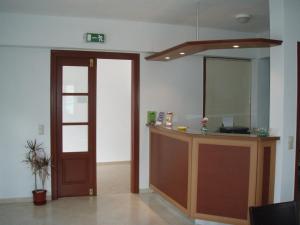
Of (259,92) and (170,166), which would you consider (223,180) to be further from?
(259,92)

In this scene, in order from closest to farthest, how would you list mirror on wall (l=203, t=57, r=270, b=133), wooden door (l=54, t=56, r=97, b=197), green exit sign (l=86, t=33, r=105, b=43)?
1. green exit sign (l=86, t=33, r=105, b=43)
2. wooden door (l=54, t=56, r=97, b=197)
3. mirror on wall (l=203, t=57, r=270, b=133)

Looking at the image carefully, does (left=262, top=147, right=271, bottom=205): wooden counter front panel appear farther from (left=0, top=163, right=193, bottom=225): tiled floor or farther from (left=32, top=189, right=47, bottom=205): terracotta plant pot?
(left=32, top=189, right=47, bottom=205): terracotta plant pot

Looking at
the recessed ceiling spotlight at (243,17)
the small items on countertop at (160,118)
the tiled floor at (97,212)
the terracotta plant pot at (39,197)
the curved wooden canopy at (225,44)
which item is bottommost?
the tiled floor at (97,212)

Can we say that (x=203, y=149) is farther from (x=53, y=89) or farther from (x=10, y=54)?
(x=10, y=54)

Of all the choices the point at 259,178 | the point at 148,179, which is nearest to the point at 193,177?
the point at 259,178

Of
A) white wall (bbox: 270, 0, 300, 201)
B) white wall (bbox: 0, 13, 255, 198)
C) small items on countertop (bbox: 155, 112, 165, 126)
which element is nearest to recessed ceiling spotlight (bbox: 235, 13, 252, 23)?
white wall (bbox: 270, 0, 300, 201)

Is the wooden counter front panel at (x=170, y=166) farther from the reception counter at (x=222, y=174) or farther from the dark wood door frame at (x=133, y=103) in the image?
the dark wood door frame at (x=133, y=103)

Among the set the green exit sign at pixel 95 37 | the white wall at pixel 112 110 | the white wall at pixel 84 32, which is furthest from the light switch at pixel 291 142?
the white wall at pixel 112 110

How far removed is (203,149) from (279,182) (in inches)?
35.2

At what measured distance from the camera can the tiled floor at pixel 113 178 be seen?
17.2 feet

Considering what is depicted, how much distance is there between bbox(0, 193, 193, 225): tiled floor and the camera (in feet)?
12.7

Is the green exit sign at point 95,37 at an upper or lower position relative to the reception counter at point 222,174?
upper

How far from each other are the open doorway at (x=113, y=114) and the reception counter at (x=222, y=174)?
10.7 feet

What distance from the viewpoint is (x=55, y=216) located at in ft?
13.3
